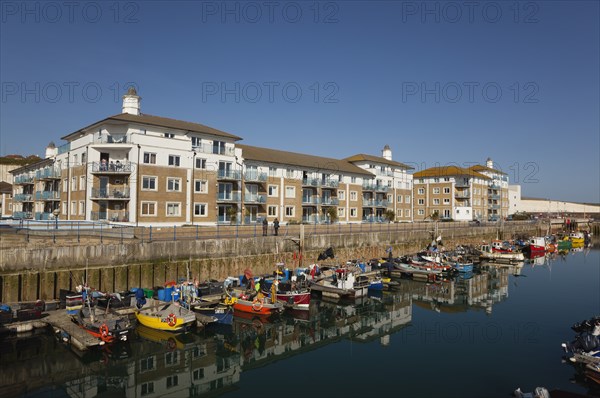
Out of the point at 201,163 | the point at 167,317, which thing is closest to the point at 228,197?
the point at 201,163

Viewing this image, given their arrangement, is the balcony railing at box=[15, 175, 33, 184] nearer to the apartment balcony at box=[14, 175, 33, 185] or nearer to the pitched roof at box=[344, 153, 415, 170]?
the apartment balcony at box=[14, 175, 33, 185]

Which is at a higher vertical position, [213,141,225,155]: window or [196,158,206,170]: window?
[213,141,225,155]: window

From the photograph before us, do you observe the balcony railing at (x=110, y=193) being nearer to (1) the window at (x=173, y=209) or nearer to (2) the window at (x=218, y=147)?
(1) the window at (x=173, y=209)

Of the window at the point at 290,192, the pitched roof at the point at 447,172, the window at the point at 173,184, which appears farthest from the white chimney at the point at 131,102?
the pitched roof at the point at 447,172

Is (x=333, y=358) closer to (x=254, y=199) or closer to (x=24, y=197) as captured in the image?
(x=254, y=199)

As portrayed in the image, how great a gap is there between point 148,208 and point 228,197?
10.4 m

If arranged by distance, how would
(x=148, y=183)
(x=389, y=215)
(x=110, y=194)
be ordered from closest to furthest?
(x=110, y=194), (x=148, y=183), (x=389, y=215)

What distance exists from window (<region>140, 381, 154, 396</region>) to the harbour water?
75 millimetres

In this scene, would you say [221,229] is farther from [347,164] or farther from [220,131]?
[347,164]

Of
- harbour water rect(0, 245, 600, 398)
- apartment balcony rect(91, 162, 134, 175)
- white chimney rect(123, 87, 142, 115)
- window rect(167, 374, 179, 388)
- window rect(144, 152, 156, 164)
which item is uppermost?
white chimney rect(123, 87, 142, 115)

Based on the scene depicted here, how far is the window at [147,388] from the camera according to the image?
53.7 ft

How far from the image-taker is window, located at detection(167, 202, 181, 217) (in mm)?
43072

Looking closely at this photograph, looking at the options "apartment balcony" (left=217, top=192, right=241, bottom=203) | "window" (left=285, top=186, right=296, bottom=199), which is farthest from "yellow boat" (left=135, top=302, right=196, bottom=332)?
"window" (left=285, top=186, right=296, bottom=199)

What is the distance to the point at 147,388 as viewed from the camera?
54.7 feet
